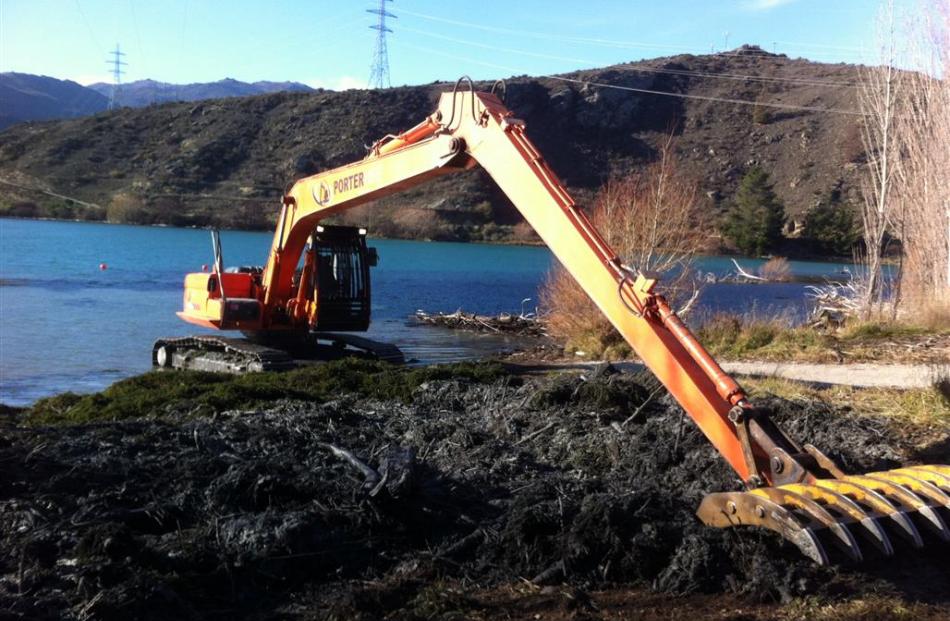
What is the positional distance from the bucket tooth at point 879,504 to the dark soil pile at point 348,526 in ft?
0.94

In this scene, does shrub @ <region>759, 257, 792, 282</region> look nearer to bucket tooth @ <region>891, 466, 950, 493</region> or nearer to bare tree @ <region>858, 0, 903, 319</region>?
bare tree @ <region>858, 0, 903, 319</region>

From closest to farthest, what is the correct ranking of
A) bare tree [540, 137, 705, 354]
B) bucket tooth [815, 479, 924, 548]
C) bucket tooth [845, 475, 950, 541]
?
1. bucket tooth [815, 479, 924, 548]
2. bucket tooth [845, 475, 950, 541]
3. bare tree [540, 137, 705, 354]

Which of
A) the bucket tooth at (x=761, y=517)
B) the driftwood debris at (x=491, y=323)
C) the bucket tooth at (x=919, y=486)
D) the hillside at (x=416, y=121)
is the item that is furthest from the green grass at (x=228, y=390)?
the hillside at (x=416, y=121)

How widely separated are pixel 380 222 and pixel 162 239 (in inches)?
659

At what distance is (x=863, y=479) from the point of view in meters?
6.01

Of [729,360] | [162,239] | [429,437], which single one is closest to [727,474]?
[429,437]

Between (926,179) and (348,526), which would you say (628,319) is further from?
(926,179)

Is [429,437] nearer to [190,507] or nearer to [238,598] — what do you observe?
[190,507]

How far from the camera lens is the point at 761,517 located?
5598mm

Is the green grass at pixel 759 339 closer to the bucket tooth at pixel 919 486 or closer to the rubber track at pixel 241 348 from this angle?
the rubber track at pixel 241 348

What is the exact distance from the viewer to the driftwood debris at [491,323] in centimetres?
2728

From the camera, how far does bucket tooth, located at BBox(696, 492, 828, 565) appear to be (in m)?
5.35

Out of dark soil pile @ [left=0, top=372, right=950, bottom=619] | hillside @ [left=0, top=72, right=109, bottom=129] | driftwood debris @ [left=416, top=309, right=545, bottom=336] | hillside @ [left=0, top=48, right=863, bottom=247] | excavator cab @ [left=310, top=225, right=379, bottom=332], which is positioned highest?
hillside @ [left=0, top=72, right=109, bottom=129]

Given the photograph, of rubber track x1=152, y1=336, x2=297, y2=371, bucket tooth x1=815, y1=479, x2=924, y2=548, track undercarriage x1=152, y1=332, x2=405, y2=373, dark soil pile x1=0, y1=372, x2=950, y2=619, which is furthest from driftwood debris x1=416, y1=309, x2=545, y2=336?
bucket tooth x1=815, y1=479, x2=924, y2=548
